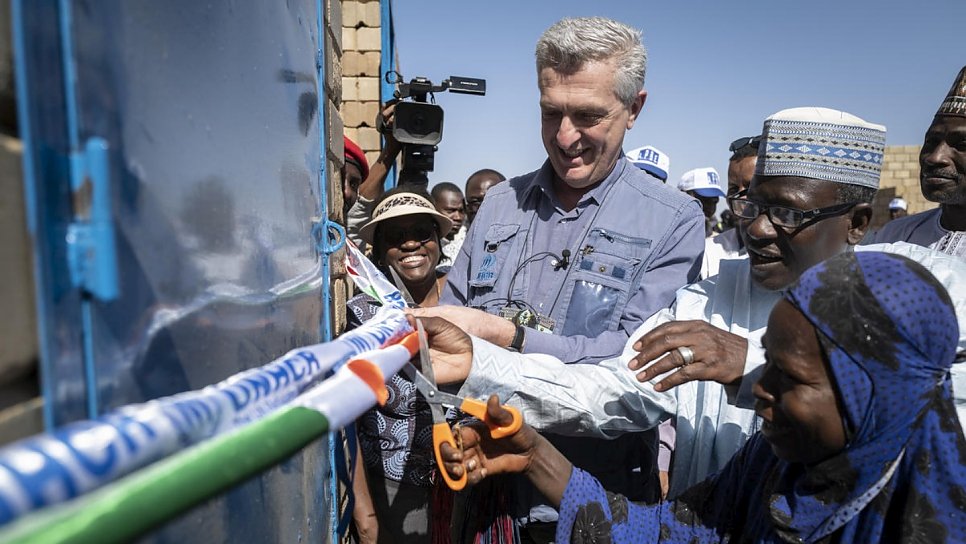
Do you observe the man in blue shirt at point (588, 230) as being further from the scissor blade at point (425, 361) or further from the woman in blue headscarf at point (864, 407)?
the woman in blue headscarf at point (864, 407)

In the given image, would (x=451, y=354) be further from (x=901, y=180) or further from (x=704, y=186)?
(x=901, y=180)

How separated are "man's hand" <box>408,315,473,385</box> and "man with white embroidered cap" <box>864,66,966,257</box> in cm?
237

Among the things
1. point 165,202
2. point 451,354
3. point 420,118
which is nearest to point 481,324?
point 451,354

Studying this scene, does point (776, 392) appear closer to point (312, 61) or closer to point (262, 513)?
point (262, 513)

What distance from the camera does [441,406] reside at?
1.47 m

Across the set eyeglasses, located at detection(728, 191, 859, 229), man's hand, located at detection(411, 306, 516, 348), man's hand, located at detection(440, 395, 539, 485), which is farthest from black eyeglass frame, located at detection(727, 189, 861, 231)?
man's hand, located at detection(440, 395, 539, 485)

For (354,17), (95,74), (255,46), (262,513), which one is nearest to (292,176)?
(255,46)

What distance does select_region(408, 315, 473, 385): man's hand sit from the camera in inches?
68.7

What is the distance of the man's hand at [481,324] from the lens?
6.30ft

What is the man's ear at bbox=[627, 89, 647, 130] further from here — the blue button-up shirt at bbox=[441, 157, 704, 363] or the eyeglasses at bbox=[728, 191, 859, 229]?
the eyeglasses at bbox=[728, 191, 859, 229]

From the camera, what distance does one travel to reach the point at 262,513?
4.12 ft

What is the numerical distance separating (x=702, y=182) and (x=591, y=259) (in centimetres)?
487

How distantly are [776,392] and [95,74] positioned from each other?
1.27 metres

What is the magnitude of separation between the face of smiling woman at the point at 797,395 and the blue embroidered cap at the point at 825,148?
0.72m
